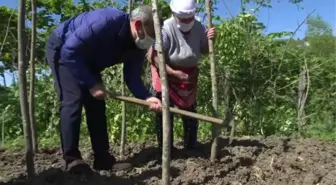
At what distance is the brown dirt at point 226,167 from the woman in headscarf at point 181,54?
0.42 m

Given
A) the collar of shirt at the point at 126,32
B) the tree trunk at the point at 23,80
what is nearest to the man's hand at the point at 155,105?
the collar of shirt at the point at 126,32

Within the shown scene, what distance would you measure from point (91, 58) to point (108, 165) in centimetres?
83

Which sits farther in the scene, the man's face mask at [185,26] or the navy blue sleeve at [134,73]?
the man's face mask at [185,26]

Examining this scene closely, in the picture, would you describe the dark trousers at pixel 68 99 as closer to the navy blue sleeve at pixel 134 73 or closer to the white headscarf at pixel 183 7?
the navy blue sleeve at pixel 134 73

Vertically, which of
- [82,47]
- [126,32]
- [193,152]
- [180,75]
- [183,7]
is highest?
[183,7]

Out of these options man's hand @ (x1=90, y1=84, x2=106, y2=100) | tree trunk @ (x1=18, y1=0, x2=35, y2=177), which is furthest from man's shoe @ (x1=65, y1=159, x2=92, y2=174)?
man's hand @ (x1=90, y1=84, x2=106, y2=100)

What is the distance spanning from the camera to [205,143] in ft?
16.6

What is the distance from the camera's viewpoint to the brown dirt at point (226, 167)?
3799 millimetres

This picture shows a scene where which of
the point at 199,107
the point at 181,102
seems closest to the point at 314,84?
the point at 199,107

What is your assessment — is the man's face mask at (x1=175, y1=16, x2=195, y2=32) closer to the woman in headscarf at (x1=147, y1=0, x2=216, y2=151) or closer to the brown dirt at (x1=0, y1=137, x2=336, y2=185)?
the woman in headscarf at (x1=147, y1=0, x2=216, y2=151)

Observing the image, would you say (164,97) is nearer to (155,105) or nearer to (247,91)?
(155,105)

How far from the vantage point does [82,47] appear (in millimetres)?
3777

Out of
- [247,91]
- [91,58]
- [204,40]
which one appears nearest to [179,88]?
[204,40]

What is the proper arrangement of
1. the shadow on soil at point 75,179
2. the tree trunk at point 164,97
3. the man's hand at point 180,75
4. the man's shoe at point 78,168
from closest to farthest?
the tree trunk at point 164,97 → the shadow on soil at point 75,179 → the man's shoe at point 78,168 → the man's hand at point 180,75
